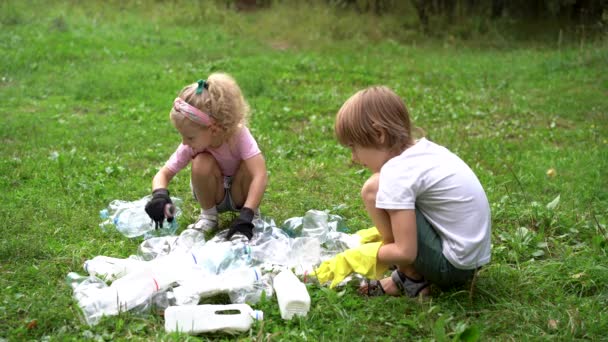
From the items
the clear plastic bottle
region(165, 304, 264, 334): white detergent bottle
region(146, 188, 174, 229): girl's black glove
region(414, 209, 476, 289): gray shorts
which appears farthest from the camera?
the clear plastic bottle

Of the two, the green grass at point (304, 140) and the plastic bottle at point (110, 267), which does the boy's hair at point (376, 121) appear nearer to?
the green grass at point (304, 140)

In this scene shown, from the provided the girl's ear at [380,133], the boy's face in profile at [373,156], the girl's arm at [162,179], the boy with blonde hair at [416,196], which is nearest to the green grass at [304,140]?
the boy with blonde hair at [416,196]

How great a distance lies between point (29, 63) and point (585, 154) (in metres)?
6.56

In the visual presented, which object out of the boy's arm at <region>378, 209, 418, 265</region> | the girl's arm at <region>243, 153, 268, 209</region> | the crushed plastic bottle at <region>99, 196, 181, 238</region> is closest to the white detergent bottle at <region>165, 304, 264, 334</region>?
the boy's arm at <region>378, 209, 418, 265</region>

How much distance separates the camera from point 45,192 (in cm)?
A: 441

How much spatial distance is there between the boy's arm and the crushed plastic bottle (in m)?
1.49

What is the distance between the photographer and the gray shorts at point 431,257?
9.25ft

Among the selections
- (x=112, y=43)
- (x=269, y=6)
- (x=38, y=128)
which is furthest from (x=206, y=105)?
(x=269, y=6)

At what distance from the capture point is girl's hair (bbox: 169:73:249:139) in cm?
349

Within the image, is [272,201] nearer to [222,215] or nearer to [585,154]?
[222,215]

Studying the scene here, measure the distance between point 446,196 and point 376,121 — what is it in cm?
42

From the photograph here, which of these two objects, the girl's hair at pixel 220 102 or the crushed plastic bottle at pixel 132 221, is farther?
the crushed plastic bottle at pixel 132 221

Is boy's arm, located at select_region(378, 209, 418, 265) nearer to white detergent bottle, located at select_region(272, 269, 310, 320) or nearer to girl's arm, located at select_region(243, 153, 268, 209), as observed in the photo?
white detergent bottle, located at select_region(272, 269, 310, 320)

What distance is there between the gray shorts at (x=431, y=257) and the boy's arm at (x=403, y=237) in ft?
0.22
